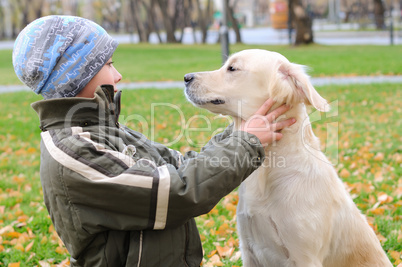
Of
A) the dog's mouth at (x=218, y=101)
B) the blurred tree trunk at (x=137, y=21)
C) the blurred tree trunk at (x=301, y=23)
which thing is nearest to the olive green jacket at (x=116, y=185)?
the dog's mouth at (x=218, y=101)

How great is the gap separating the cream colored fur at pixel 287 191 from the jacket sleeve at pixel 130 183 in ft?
1.80

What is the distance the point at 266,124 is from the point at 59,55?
1.07m

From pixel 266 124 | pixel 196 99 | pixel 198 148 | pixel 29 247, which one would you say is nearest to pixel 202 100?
pixel 196 99

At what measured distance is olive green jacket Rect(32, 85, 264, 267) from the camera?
6.59 ft

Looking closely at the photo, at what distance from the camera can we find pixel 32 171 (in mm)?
5965

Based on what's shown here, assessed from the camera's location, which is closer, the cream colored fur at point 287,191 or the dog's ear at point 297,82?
the dog's ear at point 297,82

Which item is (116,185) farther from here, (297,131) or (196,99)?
(297,131)

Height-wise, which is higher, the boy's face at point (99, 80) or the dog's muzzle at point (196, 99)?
the boy's face at point (99, 80)

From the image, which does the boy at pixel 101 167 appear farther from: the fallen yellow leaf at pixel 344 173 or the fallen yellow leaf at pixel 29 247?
the fallen yellow leaf at pixel 344 173

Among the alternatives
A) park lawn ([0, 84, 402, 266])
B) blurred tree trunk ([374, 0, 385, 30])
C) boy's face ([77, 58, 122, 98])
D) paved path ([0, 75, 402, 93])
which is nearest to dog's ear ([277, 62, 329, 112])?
boy's face ([77, 58, 122, 98])

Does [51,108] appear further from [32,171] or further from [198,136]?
[198,136]

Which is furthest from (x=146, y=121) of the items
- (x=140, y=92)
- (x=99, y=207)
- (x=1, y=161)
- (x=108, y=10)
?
(x=108, y=10)

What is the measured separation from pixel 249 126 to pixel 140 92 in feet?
30.3

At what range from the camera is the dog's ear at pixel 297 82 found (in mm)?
2385
